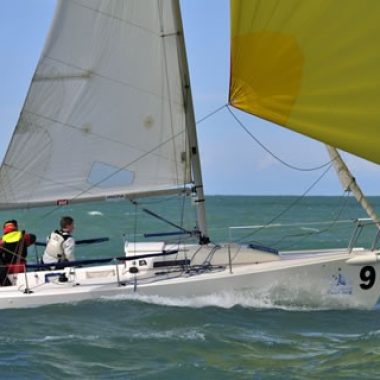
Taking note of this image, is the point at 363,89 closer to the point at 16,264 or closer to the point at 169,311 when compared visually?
the point at 169,311

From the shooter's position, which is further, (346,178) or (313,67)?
(346,178)

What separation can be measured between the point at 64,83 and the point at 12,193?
5.43ft

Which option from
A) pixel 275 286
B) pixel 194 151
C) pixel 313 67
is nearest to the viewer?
pixel 313 67

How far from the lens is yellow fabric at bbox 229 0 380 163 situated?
865 centimetres

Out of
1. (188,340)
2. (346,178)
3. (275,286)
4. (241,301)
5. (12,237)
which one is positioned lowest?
(188,340)

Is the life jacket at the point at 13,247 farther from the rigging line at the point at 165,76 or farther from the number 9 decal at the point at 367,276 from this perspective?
the number 9 decal at the point at 367,276

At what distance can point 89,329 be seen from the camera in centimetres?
1002

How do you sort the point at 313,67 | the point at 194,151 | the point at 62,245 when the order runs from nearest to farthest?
the point at 313,67, the point at 62,245, the point at 194,151

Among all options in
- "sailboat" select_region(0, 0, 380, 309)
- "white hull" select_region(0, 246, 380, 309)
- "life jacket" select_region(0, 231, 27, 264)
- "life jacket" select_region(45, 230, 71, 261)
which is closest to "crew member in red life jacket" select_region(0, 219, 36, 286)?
"life jacket" select_region(0, 231, 27, 264)

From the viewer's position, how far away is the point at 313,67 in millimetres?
9008

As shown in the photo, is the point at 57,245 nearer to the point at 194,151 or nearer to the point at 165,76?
the point at 194,151

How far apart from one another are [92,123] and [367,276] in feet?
13.7

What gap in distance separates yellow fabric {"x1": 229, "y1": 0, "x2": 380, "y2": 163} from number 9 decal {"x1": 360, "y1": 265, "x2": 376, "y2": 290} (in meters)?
2.29

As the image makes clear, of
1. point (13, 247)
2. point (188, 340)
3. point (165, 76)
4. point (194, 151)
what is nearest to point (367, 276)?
point (188, 340)
